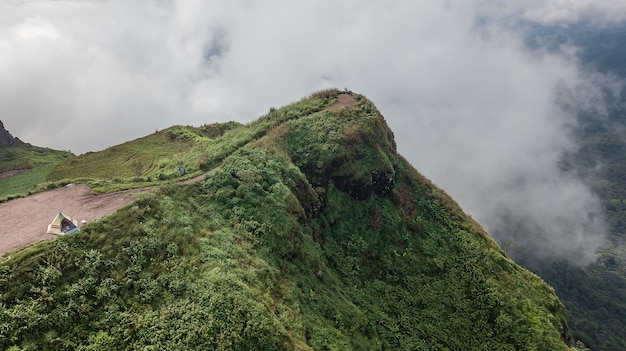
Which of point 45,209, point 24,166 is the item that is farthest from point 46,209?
point 24,166

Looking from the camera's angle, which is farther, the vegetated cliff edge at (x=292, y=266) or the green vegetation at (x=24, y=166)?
the green vegetation at (x=24, y=166)

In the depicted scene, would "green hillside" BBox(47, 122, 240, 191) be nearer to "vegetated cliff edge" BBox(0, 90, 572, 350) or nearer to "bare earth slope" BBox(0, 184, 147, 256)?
"vegetated cliff edge" BBox(0, 90, 572, 350)

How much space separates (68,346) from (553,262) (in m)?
203

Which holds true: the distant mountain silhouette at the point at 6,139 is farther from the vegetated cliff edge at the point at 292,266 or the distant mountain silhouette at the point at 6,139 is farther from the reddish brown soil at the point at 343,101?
the reddish brown soil at the point at 343,101

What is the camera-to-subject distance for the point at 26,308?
13.8 meters

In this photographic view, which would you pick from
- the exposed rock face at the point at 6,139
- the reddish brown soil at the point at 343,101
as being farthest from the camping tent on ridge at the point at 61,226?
the exposed rock face at the point at 6,139

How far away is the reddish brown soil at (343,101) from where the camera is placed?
127 feet

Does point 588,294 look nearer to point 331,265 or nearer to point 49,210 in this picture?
point 331,265

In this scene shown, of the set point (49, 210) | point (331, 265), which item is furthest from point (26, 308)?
point (331, 265)

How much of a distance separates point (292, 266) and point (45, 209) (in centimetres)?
1477

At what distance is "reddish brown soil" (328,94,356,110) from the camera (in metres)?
38.7

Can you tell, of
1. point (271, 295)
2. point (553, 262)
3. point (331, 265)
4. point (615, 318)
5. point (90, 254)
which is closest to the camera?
point (90, 254)

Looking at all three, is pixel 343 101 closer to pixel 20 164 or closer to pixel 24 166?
pixel 24 166

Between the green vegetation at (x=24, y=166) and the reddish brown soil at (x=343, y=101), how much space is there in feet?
87.5
